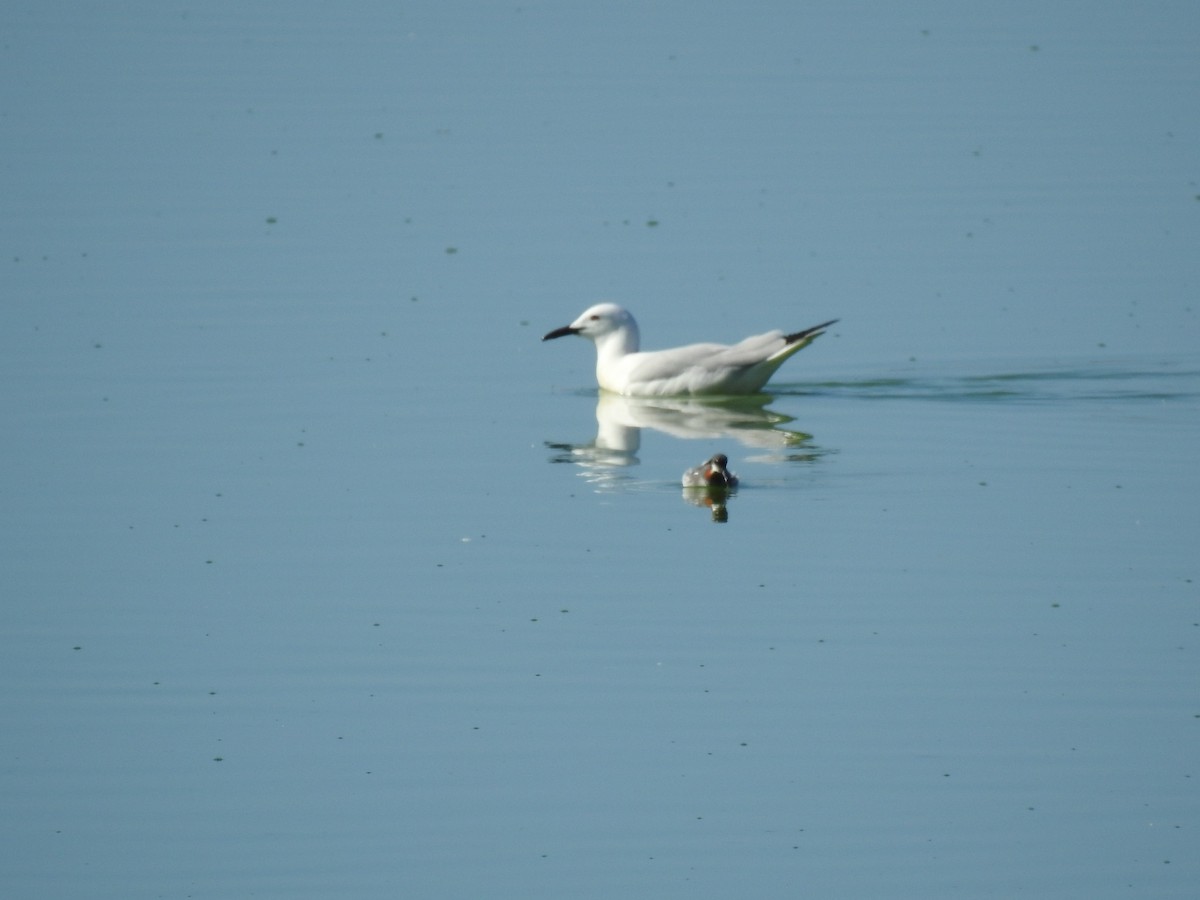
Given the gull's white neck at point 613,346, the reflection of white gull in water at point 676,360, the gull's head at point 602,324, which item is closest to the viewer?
the reflection of white gull in water at point 676,360

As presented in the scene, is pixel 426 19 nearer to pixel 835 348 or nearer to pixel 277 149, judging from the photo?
pixel 277 149

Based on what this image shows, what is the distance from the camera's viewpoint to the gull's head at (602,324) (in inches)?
708

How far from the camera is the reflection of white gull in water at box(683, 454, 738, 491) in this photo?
1334 cm

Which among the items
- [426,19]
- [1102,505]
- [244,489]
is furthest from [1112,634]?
[426,19]

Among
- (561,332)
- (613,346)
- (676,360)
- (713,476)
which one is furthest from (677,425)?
(713,476)

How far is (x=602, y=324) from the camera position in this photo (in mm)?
18000

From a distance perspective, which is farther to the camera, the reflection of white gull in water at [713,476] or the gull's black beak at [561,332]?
the gull's black beak at [561,332]

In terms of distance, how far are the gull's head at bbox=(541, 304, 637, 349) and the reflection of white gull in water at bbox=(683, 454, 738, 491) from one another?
4.44 meters

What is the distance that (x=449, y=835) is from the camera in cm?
866

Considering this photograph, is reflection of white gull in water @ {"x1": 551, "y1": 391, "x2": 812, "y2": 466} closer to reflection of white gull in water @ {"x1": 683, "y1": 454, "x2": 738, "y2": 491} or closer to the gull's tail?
the gull's tail

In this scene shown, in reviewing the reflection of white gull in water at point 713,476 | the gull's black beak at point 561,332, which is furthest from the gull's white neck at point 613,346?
the reflection of white gull in water at point 713,476

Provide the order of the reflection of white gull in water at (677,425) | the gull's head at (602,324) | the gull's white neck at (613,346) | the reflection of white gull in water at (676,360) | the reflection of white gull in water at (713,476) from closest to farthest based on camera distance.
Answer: the reflection of white gull in water at (713,476)
the reflection of white gull in water at (677,425)
the reflection of white gull in water at (676,360)
the gull's white neck at (613,346)
the gull's head at (602,324)

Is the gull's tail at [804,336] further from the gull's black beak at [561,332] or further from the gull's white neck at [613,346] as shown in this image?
the gull's black beak at [561,332]

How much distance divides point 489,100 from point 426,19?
857 cm
